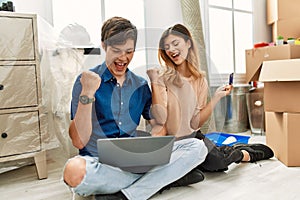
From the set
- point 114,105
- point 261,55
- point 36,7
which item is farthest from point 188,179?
point 261,55

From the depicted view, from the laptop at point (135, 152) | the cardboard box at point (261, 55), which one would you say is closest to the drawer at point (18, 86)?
the laptop at point (135, 152)

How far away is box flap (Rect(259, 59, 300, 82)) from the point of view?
3.99ft

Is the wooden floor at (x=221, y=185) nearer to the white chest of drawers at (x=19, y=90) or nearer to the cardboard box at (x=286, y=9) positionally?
the white chest of drawers at (x=19, y=90)

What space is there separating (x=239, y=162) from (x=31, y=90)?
907 mm

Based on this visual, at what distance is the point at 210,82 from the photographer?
132cm

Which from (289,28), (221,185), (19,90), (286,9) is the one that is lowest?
(221,185)

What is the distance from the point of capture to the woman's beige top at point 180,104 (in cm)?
104

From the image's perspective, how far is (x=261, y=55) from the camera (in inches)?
79.1

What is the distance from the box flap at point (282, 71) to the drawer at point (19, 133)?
0.95 metres

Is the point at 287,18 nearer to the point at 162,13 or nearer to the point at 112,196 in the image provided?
the point at 162,13

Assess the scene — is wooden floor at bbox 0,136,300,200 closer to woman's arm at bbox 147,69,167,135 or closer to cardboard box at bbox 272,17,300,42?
woman's arm at bbox 147,69,167,135

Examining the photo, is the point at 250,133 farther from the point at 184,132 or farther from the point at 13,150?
the point at 13,150

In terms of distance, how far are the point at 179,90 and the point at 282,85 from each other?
507 mm

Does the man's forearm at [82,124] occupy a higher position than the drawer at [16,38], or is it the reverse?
the drawer at [16,38]
